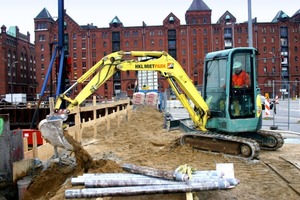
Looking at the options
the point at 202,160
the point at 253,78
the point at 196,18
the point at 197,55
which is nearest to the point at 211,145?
the point at 202,160

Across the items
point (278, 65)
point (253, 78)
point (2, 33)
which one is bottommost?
point (253, 78)

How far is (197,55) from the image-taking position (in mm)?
78250

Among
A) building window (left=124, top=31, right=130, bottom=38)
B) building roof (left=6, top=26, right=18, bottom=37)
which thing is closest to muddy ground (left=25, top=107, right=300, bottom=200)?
building window (left=124, top=31, right=130, bottom=38)

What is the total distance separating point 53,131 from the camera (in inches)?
292

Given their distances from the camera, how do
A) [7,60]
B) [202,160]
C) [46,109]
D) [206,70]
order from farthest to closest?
[7,60]
[46,109]
[206,70]
[202,160]

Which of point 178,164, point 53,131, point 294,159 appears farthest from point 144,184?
point 294,159

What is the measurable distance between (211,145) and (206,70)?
7.87 feet

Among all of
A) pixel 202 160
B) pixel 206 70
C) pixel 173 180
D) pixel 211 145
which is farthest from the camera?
pixel 206 70

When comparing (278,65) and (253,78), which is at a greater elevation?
(278,65)

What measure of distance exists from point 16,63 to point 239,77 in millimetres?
81169

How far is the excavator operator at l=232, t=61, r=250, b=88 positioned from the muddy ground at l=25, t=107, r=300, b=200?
2059 millimetres

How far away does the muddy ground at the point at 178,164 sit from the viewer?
641 cm

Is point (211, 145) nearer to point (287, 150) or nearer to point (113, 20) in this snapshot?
point (287, 150)

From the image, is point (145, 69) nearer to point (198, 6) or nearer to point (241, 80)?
point (241, 80)
